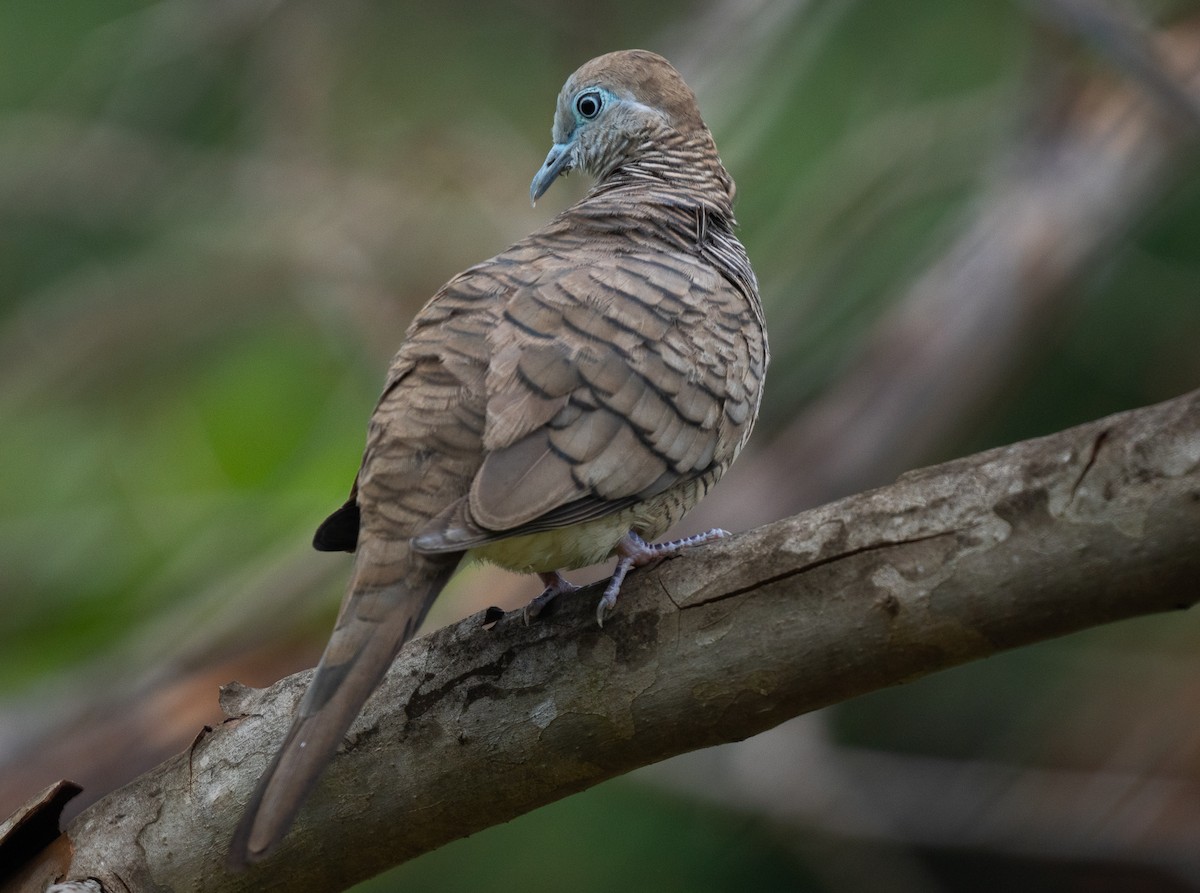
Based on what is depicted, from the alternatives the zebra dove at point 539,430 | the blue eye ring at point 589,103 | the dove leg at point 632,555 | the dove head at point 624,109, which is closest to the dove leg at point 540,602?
the zebra dove at point 539,430

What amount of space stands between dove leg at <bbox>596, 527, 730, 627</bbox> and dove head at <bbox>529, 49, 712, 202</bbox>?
4.21 ft

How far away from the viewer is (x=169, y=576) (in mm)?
5715

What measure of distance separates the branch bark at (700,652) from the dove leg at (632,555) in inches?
1.3

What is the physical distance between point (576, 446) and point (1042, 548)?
888mm

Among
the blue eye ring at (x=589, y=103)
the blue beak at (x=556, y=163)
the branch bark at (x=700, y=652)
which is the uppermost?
the blue eye ring at (x=589, y=103)

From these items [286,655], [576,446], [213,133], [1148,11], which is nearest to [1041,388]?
[1148,11]

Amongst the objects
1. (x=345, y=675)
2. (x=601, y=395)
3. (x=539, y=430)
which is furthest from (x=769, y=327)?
(x=345, y=675)

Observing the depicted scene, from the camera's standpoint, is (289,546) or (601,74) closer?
(601,74)

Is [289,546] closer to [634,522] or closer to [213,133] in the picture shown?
[634,522]

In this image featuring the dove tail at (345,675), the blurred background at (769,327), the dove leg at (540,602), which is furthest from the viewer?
the blurred background at (769,327)

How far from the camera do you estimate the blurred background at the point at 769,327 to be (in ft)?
16.1

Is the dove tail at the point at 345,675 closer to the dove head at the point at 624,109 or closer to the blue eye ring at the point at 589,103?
the dove head at the point at 624,109

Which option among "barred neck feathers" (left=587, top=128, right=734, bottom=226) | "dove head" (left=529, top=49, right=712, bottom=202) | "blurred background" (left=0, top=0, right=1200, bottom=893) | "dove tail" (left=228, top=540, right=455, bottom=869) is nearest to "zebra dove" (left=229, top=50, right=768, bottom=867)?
"dove tail" (left=228, top=540, right=455, bottom=869)

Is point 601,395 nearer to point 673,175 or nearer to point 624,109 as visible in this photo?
point 673,175
